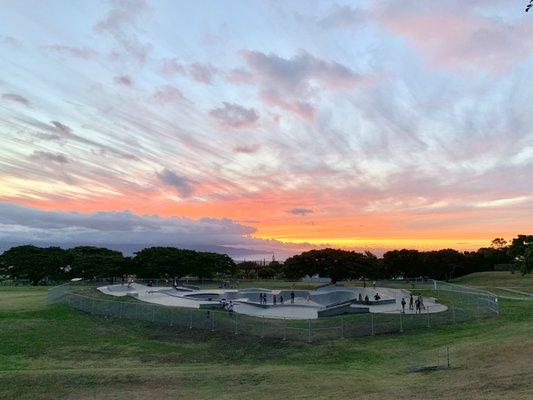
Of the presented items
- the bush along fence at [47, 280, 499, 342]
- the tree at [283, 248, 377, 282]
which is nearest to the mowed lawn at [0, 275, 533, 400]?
the bush along fence at [47, 280, 499, 342]

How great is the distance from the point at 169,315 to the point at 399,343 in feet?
62.3

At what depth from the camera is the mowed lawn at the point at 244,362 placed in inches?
655

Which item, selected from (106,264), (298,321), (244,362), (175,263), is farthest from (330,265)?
(244,362)

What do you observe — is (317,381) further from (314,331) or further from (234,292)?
(234,292)

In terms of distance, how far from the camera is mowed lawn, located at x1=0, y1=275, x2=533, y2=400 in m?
16.6

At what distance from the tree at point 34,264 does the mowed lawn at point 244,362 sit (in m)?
52.7

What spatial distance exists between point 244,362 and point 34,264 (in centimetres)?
7828

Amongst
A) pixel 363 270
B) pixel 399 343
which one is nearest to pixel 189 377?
pixel 399 343

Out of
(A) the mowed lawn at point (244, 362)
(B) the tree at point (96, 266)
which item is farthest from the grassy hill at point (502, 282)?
(B) the tree at point (96, 266)

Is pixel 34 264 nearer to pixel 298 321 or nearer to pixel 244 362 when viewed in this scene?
pixel 298 321

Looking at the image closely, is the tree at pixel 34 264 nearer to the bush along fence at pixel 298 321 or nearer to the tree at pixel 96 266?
the tree at pixel 96 266

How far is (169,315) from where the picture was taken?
37000 mm

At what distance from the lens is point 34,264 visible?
89.7m

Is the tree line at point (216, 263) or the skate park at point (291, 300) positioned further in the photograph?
the tree line at point (216, 263)
